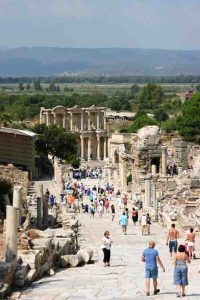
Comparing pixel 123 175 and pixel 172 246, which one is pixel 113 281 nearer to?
pixel 172 246

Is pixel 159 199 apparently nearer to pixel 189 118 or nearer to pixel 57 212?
pixel 57 212

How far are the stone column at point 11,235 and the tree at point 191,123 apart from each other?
72.4 meters

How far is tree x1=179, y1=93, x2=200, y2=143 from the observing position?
9484 cm

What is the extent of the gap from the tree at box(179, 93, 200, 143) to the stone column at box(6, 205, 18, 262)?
238 ft

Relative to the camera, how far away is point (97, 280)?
67.3 feet

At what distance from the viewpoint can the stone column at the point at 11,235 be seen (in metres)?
20.6

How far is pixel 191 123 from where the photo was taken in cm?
9619

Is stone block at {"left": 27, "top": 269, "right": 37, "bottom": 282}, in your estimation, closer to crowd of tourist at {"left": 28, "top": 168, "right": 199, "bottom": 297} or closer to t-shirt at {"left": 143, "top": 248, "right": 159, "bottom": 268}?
crowd of tourist at {"left": 28, "top": 168, "right": 199, "bottom": 297}

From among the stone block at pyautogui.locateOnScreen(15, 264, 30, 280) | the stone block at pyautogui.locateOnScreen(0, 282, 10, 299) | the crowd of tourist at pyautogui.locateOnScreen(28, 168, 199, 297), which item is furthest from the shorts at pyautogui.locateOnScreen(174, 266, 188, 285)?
the stone block at pyautogui.locateOnScreen(15, 264, 30, 280)

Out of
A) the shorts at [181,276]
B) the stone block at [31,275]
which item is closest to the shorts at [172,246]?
the stone block at [31,275]

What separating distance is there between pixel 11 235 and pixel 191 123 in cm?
7617

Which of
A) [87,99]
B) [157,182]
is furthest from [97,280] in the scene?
[87,99]

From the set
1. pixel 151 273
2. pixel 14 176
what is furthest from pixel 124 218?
pixel 14 176

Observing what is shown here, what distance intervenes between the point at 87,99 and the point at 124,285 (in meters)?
179
